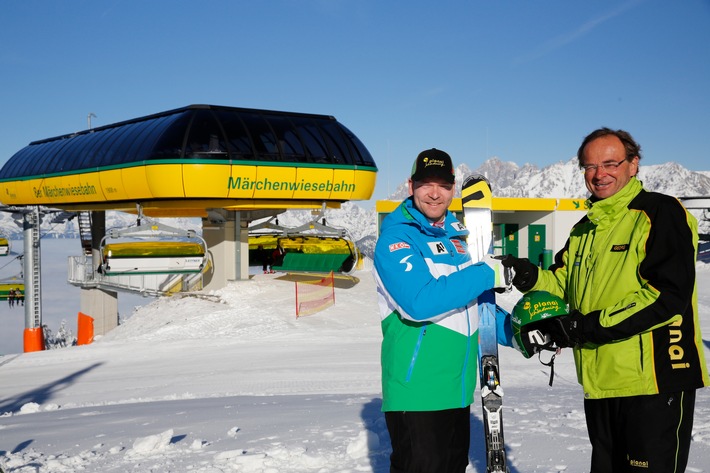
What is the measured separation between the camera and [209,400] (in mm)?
8336

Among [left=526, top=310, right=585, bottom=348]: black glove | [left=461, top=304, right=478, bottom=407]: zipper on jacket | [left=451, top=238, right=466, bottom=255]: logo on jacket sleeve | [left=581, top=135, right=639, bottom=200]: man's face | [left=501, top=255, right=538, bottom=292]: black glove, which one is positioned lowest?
[left=461, top=304, right=478, bottom=407]: zipper on jacket

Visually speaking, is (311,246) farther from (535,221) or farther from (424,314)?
(424,314)

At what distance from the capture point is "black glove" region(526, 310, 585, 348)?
2924 mm

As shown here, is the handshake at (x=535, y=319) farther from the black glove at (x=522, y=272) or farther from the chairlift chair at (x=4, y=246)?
the chairlift chair at (x=4, y=246)

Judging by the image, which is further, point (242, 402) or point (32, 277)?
point (32, 277)

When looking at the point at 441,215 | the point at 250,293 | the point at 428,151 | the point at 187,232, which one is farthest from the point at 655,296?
the point at 250,293

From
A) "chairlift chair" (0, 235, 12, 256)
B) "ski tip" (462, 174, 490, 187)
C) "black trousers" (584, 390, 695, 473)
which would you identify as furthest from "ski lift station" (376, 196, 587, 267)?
"black trousers" (584, 390, 695, 473)

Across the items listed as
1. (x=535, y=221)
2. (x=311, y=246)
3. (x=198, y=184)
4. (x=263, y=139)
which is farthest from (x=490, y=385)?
(x=535, y=221)

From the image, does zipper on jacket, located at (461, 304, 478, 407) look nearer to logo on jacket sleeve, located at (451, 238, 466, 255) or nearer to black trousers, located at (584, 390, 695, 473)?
logo on jacket sleeve, located at (451, 238, 466, 255)

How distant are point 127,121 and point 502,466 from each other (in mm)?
19597

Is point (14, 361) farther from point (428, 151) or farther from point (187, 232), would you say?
point (428, 151)

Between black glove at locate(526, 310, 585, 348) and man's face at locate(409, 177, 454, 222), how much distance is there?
29.3 inches

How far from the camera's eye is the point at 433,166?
10.7 feet

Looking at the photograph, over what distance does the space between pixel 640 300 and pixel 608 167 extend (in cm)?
66
